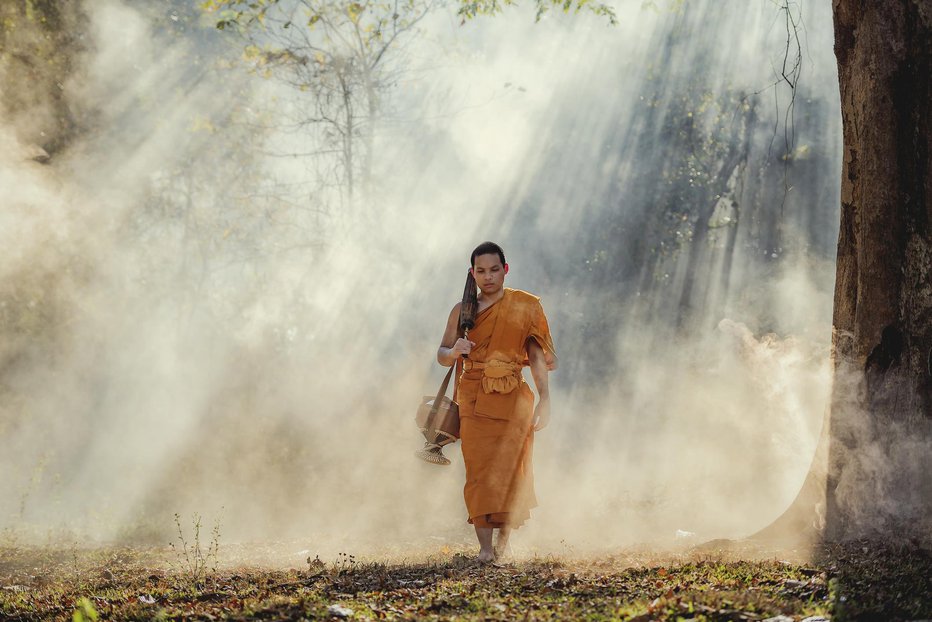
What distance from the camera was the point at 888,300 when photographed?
17.3 feet

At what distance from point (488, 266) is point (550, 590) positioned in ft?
8.70

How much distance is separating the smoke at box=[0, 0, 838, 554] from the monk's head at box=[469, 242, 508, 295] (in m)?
6.87

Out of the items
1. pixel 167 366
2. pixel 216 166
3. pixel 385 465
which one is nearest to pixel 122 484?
pixel 167 366

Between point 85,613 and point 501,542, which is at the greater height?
point 501,542

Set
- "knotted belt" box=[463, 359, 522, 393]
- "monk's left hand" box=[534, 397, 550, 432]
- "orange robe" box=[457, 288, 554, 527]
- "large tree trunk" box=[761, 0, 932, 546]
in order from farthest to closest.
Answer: "monk's left hand" box=[534, 397, 550, 432] < "knotted belt" box=[463, 359, 522, 393] < "orange robe" box=[457, 288, 554, 527] < "large tree trunk" box=[761, 0, 932, 546]

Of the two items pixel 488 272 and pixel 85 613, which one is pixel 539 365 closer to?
pixel 488 272

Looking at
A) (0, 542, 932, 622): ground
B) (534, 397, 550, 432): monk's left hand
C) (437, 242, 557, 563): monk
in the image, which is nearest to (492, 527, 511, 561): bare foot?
(437, 242, 557, 563): monk

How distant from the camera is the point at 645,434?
606 inches

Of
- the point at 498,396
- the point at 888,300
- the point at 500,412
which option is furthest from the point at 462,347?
the point at 888,300

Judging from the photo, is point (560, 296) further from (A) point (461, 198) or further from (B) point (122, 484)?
(B) point (122, 484)

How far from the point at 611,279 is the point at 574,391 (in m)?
3.16

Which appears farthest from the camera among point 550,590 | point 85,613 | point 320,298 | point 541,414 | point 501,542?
point 320,298

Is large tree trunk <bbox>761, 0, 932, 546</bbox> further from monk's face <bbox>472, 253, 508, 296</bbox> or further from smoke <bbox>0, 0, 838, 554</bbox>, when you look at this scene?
smoke <bbox>0, 0, 838, 554</bbox>

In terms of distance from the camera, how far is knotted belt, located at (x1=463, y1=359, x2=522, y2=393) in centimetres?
625
